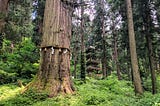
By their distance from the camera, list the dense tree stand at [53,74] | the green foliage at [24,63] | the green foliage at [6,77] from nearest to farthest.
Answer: the dense tree stand at [53,74] < the green foliage at [6,77] < the green foliage at [24,63]

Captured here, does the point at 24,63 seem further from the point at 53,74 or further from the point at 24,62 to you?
the point at 53,74

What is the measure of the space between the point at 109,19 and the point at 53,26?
23.2 metres

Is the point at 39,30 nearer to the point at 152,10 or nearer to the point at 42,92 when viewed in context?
the point at 152,10

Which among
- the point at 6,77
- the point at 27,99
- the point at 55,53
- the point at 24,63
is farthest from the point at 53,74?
the point at 24,63

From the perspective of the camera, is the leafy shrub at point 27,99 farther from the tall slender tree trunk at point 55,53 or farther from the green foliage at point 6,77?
the green foliage at point 6,77

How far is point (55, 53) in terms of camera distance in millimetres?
7926

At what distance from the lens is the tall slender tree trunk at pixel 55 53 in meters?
7.54

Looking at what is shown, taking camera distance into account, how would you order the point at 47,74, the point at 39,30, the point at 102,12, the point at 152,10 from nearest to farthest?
1. the point at 47,74
2. the point at 152,10
3. the point at 39,30
4. the point at 102,12

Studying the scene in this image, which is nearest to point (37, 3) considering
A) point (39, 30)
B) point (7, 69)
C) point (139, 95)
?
point (39, 30)

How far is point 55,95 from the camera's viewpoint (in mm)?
7246

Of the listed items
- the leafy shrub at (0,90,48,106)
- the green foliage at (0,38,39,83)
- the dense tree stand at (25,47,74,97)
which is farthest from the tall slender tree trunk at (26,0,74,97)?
the green foliage at (0,38,39,83)

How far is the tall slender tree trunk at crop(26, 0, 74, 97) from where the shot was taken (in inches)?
297

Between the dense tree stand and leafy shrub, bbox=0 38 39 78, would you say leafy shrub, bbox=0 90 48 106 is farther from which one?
leafy shrub, bbox=0 38 39 78

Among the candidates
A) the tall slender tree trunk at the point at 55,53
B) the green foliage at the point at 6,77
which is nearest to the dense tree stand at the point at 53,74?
the tall slender tree trunk at the point at 55,53
